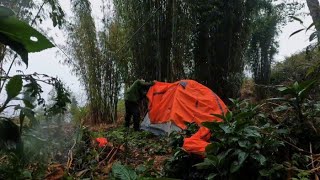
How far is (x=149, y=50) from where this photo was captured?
7.02m

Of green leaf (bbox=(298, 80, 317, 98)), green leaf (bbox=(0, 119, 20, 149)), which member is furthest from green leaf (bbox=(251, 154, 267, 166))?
green leaf (bbox=(0, 119, 20, 149))

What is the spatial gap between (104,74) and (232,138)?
5.81m

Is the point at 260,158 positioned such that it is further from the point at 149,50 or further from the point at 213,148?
the point at 149,50

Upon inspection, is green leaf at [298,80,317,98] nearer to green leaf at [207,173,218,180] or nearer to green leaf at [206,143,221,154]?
green leaf at [206,143,221,154]

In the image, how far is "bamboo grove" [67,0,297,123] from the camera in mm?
7164

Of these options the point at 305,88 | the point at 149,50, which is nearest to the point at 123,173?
the point at 305,88

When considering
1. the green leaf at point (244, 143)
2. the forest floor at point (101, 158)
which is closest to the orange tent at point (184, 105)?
the forest floor at point (101, 158)

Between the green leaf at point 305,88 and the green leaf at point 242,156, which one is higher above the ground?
the green leaf at point 305,88

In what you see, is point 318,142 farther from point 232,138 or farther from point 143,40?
point 143,40

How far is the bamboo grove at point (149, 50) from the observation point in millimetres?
7164

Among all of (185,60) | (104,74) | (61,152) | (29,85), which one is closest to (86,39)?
(104,74)

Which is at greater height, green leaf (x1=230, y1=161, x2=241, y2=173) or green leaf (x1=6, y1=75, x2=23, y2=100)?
green leaf (x1=6, y1=75, x2=23, y2=100)

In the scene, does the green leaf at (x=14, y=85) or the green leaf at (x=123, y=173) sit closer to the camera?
the green leaf at (x=14, y=85)

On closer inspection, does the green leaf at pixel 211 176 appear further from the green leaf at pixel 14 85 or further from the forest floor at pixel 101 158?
the green leaf at pixel 14 85
